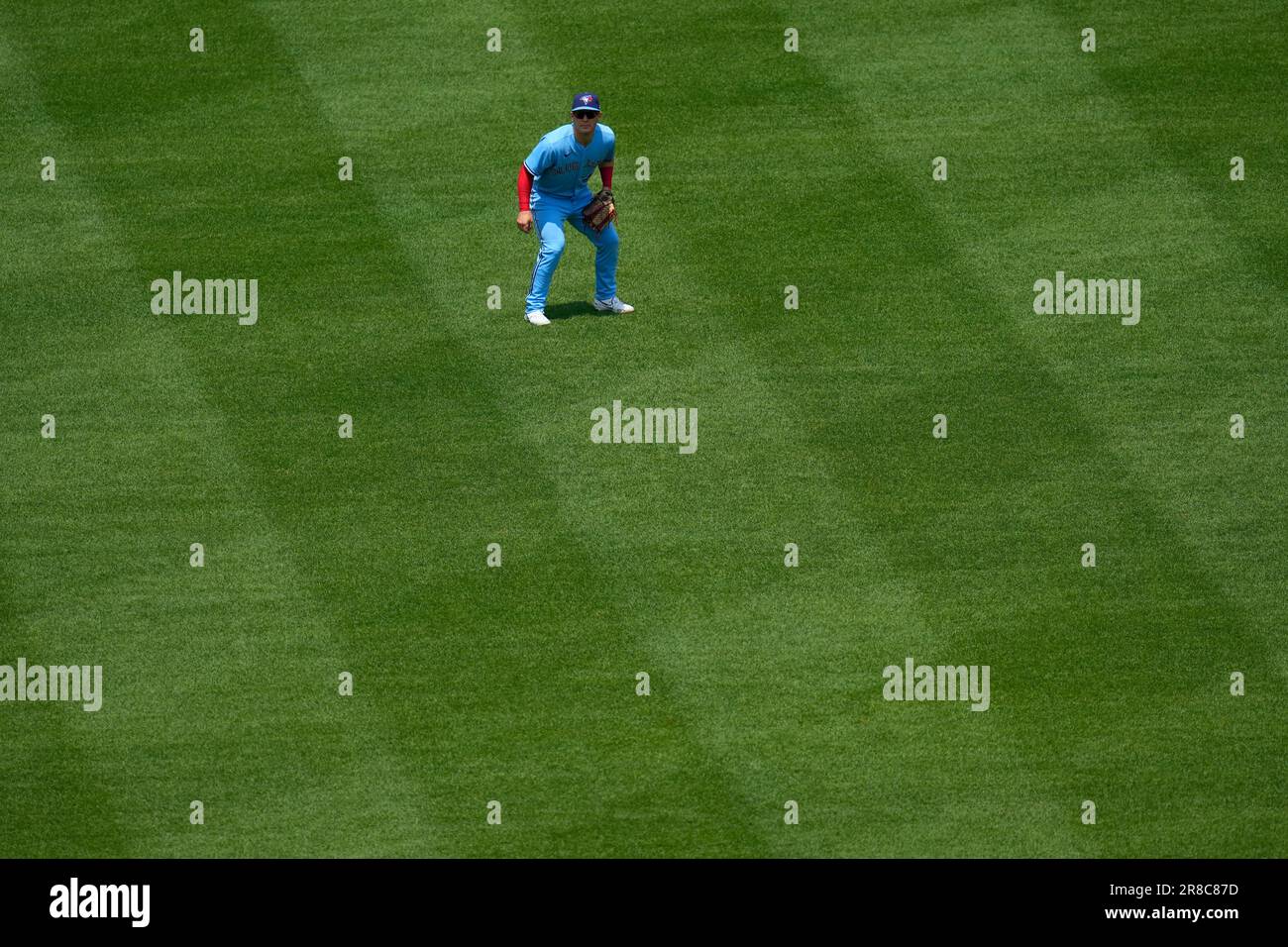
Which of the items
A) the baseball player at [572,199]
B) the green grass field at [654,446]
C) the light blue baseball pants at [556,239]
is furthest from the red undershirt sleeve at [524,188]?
the green grass field at [654,446]

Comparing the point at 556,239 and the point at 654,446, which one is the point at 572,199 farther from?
the point at 654,446

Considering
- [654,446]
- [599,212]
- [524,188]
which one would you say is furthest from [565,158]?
[654,446]

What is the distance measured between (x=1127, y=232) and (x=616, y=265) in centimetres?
524

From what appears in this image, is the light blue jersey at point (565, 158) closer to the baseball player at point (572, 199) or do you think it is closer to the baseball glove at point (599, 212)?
the baseball player at point (572, 199)

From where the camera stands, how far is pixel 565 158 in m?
18.4

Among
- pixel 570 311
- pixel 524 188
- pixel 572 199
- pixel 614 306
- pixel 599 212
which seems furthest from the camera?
pixel 570 311

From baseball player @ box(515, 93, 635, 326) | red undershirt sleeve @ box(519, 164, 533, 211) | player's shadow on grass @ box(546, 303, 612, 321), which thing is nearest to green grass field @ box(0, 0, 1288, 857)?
player's shadow on grass @ box(546, 303, 612, 321)

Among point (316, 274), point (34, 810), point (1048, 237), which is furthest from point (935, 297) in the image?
point (34, 810)

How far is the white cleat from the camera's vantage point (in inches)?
751

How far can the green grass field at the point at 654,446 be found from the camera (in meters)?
14.6

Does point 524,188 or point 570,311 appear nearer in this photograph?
point 524,188

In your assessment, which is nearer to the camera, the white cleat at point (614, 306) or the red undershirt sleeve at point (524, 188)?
the red undershirt sleeve at point (524, 188)

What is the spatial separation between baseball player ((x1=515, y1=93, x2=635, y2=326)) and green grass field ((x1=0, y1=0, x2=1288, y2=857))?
0.38 metres

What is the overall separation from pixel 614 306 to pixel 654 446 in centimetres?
205
